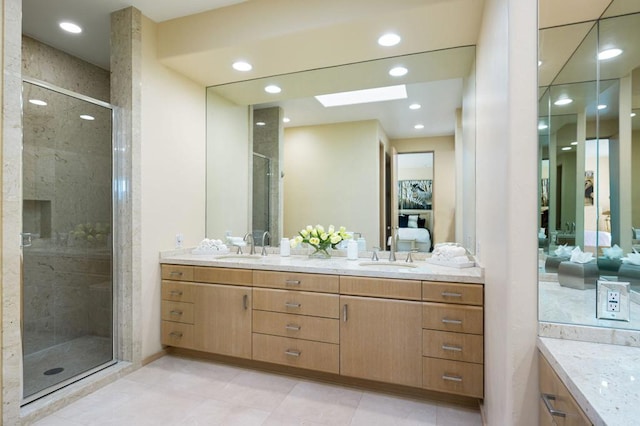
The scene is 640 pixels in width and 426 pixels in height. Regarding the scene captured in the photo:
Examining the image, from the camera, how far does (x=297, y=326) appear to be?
2.43 metres

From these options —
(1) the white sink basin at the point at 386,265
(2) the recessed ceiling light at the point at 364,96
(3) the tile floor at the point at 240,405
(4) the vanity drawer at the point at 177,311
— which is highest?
(2) the recessed ceiling light at the point at 364,96

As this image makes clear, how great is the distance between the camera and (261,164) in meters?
3.34

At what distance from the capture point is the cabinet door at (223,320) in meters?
2.60

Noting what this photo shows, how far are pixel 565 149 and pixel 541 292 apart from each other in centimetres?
65

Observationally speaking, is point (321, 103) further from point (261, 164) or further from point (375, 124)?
point (261, 164)

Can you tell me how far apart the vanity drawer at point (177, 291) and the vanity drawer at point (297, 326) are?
0.65 m

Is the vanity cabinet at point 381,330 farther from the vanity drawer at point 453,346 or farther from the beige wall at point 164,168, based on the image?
the beige wall at point 164,168

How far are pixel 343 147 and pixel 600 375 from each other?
252 cm

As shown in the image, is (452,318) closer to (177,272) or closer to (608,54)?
(608,54)

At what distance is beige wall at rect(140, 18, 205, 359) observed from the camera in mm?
2742

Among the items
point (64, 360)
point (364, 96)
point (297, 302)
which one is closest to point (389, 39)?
point (364, 96)

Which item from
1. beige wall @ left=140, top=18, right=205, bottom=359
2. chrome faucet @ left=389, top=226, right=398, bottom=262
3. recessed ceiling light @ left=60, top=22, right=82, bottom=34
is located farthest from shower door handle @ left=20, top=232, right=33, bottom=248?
chrome faucet @ left=389, top=226, right=398, bottom=262

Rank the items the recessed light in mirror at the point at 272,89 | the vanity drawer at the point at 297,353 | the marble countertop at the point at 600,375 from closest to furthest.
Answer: the marble countertop at the point at 600,375
the vanity drawer at the point at 297,353
the recessed light in mirror at the point at 272,89

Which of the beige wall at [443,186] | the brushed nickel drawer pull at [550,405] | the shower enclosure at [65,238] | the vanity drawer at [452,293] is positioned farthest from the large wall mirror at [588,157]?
the shower enclosure at [65,238]
